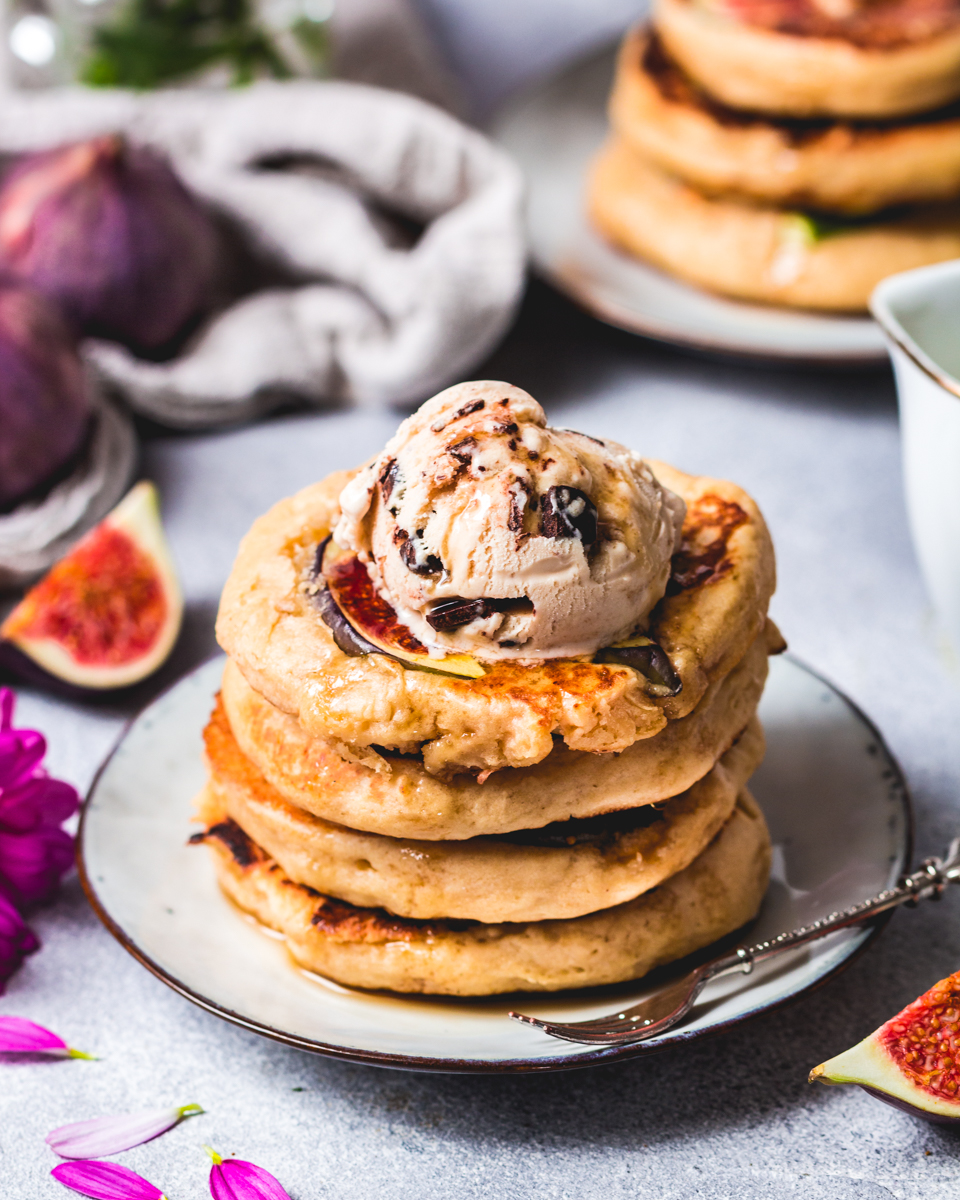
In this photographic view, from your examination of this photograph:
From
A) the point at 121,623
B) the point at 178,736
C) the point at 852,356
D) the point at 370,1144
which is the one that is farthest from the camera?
the point at 852,356

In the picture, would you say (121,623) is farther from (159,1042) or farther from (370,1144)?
(370,1144)

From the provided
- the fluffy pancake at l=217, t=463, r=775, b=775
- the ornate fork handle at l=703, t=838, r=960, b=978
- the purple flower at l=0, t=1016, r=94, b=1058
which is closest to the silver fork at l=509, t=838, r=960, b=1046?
the ornate fork handle at l=703, t=838, r=960, b=978

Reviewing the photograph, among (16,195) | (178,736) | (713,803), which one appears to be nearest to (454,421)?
(713,803)

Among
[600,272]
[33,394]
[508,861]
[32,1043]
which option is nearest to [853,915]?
[508,861]

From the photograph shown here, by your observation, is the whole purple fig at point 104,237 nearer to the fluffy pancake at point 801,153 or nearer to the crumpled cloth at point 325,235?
A: the crumpled cloth at point 325,235

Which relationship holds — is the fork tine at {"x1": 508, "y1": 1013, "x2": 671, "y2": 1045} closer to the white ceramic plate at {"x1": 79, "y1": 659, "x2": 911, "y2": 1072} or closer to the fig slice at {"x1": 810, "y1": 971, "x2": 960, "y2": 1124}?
the white ceramic plate at {"x1": 79, "y1": 659, "x2": 911, "y2": 1072}

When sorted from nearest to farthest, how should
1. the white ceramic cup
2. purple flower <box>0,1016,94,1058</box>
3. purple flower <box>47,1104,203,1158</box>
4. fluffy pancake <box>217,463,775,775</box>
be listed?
fluffy pancake <box>217,463,775,775</box> < purple flower <box>47,1104,203,1158</box> < purple flower <box>0,1016,94,1058</box> < the white ceramic cup
